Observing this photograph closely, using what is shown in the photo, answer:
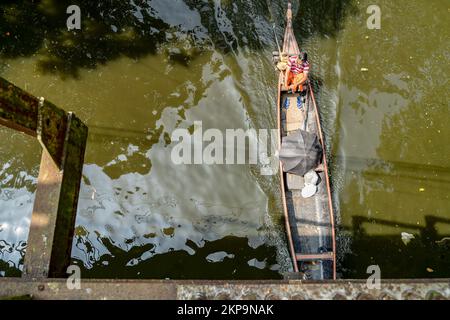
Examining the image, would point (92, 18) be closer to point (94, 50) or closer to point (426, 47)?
point (94, 50)

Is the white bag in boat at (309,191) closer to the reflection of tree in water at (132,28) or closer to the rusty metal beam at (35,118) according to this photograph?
the reflection of tree in water at (132,28)

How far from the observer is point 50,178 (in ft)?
14.1

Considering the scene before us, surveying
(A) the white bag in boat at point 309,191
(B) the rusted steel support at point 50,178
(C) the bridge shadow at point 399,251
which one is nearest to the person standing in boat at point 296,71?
(A) the white bag in boat at point 309,191

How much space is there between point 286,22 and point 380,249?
6506 mm

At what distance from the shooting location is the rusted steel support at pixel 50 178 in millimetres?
3785

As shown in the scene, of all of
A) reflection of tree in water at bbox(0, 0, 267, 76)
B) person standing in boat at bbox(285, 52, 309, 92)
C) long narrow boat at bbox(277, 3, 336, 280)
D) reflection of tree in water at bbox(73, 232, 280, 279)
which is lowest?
reflection of tree in water at bbox(73, 232, 280, 279)

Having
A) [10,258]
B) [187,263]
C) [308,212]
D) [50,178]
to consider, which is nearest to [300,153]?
[308,212]

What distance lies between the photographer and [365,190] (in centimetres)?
910

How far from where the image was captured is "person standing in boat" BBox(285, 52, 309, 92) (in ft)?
29.0

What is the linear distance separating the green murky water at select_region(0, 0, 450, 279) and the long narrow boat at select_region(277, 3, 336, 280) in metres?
0.45

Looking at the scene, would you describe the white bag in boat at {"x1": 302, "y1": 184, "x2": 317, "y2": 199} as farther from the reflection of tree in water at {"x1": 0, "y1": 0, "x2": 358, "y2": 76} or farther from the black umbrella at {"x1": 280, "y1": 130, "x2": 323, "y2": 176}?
the reflection of tree in water at {"x1": 0, "y1": 0, "x2": 358, "y2": 76}

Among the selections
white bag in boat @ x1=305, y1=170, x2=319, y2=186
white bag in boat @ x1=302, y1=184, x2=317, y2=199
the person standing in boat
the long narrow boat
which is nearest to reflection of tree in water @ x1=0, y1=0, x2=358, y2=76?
the person standing in boat

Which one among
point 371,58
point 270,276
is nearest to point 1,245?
point 270,276

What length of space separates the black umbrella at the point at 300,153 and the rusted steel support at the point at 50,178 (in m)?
4.90
